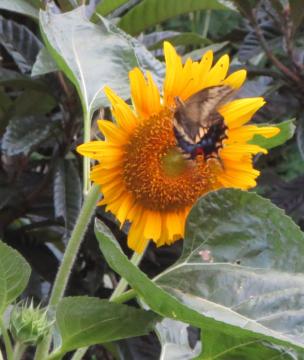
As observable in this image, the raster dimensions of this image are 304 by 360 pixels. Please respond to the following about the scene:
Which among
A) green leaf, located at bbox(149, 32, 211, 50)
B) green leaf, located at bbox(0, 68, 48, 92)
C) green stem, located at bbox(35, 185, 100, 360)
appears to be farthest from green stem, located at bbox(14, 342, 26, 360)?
green leaf, located at bbox(149, 32, 211, 50)

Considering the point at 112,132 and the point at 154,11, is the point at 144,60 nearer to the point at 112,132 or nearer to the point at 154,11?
the point at 112,132

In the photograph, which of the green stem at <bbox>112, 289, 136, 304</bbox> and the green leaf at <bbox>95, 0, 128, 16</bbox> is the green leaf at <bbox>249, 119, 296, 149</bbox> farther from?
the green leaf at <bbox>95, 0, 128, 16</bbox>

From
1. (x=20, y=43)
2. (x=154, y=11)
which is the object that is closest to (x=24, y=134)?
(x=20, y=43)

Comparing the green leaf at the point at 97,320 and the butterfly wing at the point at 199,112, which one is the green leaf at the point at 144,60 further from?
the green leaf at the point at 97,320

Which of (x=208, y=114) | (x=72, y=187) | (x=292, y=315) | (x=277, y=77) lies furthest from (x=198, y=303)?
(x=277, y=77)

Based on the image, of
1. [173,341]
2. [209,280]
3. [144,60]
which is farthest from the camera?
[144,60]

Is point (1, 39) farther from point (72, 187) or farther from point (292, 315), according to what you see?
point (292, 315)

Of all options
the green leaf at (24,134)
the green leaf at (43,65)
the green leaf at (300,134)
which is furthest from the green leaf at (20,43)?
the green leaf at (300,134)
